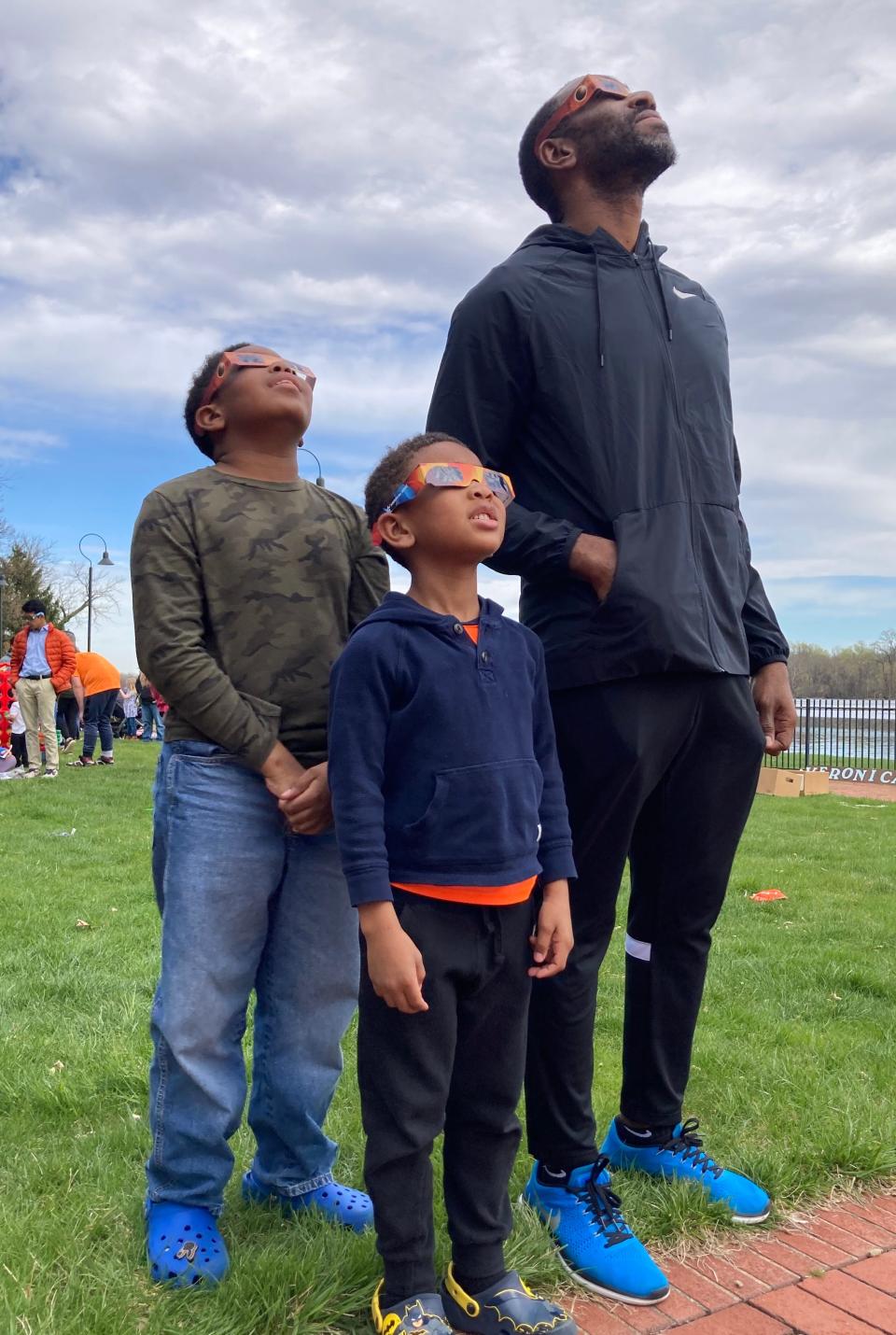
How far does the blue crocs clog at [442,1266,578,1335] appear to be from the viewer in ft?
7.18

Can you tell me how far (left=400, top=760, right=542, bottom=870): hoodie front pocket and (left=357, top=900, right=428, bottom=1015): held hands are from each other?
0.41 ft

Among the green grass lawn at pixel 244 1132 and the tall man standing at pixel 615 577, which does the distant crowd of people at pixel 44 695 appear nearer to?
the green grass lawn at pixel 244 1132

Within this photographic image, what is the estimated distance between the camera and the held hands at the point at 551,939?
2.28 meters

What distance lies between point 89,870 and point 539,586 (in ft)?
19.5

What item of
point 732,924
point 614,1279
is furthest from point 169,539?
point 732,924

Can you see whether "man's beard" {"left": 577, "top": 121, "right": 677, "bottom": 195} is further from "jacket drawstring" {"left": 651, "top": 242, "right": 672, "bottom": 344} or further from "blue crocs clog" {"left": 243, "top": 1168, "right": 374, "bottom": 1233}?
"blue crocs clog" {"left": 243, "top": 1168, "right": 374, "bottom": 1233}

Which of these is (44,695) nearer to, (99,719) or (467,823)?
(99,719)

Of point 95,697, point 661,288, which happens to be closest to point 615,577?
point 661,288

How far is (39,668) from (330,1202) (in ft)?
40.1

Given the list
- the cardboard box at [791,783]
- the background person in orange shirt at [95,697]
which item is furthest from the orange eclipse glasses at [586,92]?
the background person in orange shirt at [95,697]

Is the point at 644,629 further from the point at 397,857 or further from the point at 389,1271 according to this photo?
the point at 389,1271

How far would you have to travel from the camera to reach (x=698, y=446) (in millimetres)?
2699

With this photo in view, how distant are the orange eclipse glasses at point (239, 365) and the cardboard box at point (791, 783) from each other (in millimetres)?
13606

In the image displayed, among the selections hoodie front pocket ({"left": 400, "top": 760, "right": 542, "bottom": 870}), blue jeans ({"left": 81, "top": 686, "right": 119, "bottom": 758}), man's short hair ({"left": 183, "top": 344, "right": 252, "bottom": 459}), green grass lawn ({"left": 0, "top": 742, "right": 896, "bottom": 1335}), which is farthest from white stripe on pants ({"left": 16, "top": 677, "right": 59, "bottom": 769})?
hoodie front pocket ({"left": 400, "top": 760, "right": 542, "bottom": 870})
